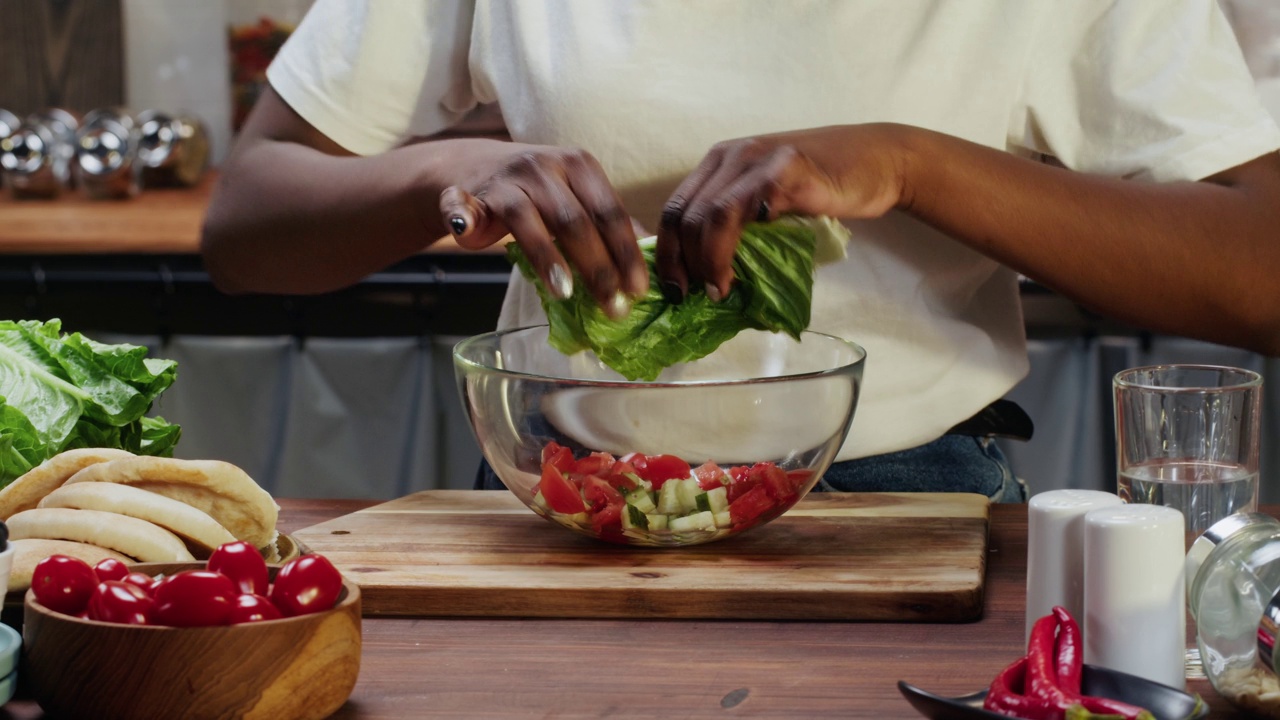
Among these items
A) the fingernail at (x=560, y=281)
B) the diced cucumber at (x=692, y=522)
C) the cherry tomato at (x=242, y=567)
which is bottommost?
the diced cucumber at (x=692, y=522)

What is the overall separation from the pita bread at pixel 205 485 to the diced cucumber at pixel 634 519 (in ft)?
0.82

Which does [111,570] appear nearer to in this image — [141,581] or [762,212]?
[141,581]

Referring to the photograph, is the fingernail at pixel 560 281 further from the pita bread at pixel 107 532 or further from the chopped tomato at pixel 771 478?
the pita bread at pixel 107 532

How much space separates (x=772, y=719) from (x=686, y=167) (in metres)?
0.61

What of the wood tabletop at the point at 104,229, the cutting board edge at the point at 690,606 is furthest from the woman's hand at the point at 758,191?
the wood tabletop at the point at 104,229

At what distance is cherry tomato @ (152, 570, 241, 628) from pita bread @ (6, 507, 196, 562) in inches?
6.4

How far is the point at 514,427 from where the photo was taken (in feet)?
3.39

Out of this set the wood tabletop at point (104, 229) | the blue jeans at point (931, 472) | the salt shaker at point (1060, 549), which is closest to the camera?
the salt shaker at point (1060, 549)

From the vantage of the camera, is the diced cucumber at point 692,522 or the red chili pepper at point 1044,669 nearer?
the red chili pepper at point 1044,669

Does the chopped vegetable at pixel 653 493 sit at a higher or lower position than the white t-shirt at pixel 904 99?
lower

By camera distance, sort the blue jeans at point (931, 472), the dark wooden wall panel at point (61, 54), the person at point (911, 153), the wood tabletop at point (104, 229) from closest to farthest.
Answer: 1. the person at point (911, 153)
2. the blue jeans at point (931, 472)
3. the wood tabletop at point (104, 229)
4. the dark wooden wall panel at point (61, 54)

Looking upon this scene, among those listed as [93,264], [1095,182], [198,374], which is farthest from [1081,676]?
[93,264]

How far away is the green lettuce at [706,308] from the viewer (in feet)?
3.30

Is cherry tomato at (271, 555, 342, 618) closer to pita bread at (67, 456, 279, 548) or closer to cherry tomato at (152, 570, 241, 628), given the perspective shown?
cherry tomato at (152, 570, 241, 628)
